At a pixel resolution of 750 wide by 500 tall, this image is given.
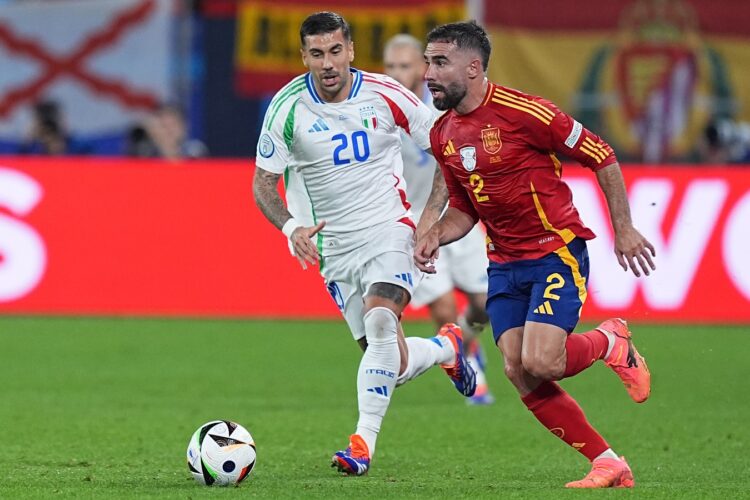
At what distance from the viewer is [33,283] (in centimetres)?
1463

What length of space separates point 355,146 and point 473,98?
0.91 m

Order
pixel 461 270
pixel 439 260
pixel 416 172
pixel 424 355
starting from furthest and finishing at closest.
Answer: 1. pixel 461 270
2. pixel 439 260
3. pixel 416 172
4. pixel 424 355

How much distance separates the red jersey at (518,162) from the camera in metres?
6.81

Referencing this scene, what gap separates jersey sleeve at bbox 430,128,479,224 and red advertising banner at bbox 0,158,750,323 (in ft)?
23.7

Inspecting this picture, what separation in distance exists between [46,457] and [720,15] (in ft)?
44.1

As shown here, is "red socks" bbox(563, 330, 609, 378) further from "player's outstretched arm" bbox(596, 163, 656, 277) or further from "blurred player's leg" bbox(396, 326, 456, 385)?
"blurred player's leg" bbox(396, 326, 456, 385)

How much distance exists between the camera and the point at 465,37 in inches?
272

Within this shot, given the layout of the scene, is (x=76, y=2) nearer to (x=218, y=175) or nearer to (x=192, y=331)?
(x=218, y=175)

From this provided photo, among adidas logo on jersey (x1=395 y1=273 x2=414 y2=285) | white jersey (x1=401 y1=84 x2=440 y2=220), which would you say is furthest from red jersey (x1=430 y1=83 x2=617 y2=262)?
white jersey (x1=401 y1=84 x2=440 y2=220)

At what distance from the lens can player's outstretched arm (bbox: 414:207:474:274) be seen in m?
7.07

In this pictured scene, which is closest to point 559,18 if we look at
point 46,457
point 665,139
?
point 665,139

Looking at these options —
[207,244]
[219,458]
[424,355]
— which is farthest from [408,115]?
[207,244]

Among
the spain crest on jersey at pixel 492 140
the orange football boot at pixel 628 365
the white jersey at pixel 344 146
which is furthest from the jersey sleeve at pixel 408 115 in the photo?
the orange football boot at pixel 628 365

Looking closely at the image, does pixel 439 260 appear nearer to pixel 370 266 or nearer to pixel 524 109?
pixel 370 266
